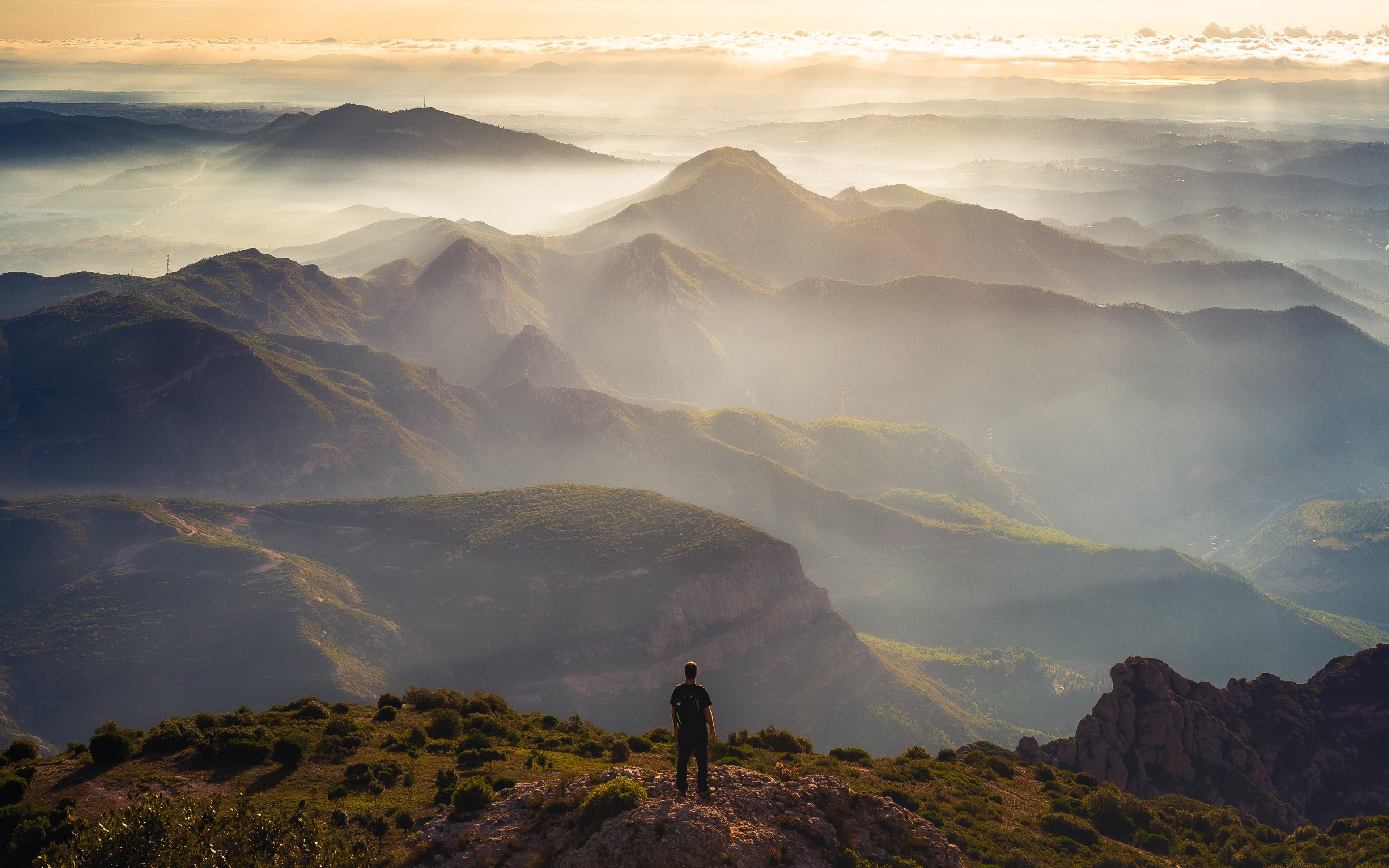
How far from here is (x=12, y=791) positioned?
33156mm

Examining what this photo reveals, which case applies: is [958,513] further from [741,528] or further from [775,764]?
[775,764]

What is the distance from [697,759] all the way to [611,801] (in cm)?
330

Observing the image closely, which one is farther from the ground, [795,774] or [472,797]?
[795,774]

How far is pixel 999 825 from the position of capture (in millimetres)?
51688

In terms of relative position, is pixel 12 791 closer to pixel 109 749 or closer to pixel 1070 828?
pixel 109 749

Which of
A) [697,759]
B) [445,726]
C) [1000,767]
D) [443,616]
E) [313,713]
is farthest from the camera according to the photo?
[443,616]

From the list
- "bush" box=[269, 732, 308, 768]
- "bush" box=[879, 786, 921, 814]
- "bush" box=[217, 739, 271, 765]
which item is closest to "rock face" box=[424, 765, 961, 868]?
"bush" box=[879, 786, 921, 814]

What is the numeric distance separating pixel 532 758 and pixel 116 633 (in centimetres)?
9402

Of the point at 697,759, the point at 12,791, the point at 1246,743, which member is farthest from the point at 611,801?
the point at 1246,743

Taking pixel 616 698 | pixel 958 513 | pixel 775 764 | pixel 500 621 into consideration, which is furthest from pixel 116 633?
pixel 958 513

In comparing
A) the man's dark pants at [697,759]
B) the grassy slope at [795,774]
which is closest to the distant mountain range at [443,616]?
the grassy slope at [795,774]

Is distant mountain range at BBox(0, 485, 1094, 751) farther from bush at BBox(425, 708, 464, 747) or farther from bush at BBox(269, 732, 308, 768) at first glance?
bush at BBox(269, 732, 308, 768)

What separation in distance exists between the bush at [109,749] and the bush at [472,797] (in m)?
14.2

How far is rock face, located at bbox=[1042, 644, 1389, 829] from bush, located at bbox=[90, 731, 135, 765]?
63090 mm
